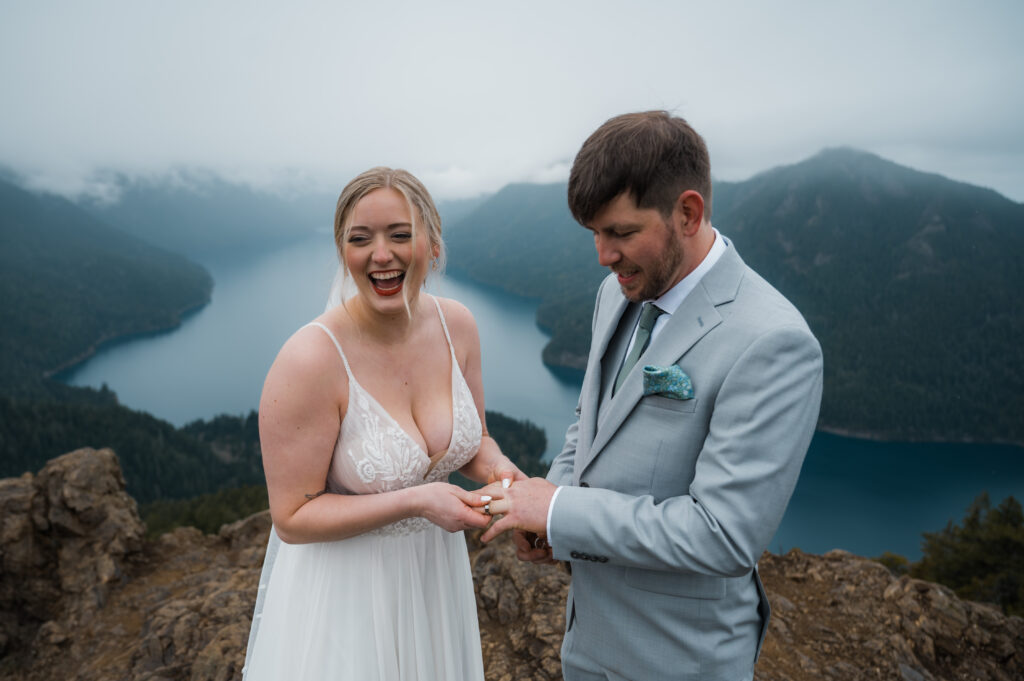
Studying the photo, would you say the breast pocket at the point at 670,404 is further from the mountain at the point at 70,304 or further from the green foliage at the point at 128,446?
the mountain at the point at 70,304

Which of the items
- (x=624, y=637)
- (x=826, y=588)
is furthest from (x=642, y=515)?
(x=826, y=588)

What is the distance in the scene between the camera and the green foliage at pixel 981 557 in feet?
73.6

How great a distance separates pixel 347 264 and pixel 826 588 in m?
6.43

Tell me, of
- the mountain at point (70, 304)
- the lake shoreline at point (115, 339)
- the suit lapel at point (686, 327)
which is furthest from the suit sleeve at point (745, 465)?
the lake shoreline at point (115, 339)

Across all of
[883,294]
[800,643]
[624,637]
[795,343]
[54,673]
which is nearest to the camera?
[795,343]

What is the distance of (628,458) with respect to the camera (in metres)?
2.42

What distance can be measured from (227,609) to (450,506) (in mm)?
4531

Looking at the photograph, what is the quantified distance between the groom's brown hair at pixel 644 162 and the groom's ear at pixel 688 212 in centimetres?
3

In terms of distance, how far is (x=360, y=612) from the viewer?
3146 millimetres

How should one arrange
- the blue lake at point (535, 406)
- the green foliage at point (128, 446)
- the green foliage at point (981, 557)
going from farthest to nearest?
the green foliage at point (128, 446), the blue lake at point (535, 406), the green foliage at point (981, 557)

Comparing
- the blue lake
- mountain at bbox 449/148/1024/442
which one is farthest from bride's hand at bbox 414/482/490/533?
mountain at bbox 449/148/1024/442

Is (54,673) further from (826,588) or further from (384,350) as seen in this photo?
(826,588)

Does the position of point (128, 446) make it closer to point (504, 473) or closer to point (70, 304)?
point (504, 473)

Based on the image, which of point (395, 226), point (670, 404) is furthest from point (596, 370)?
point (395, 226)
